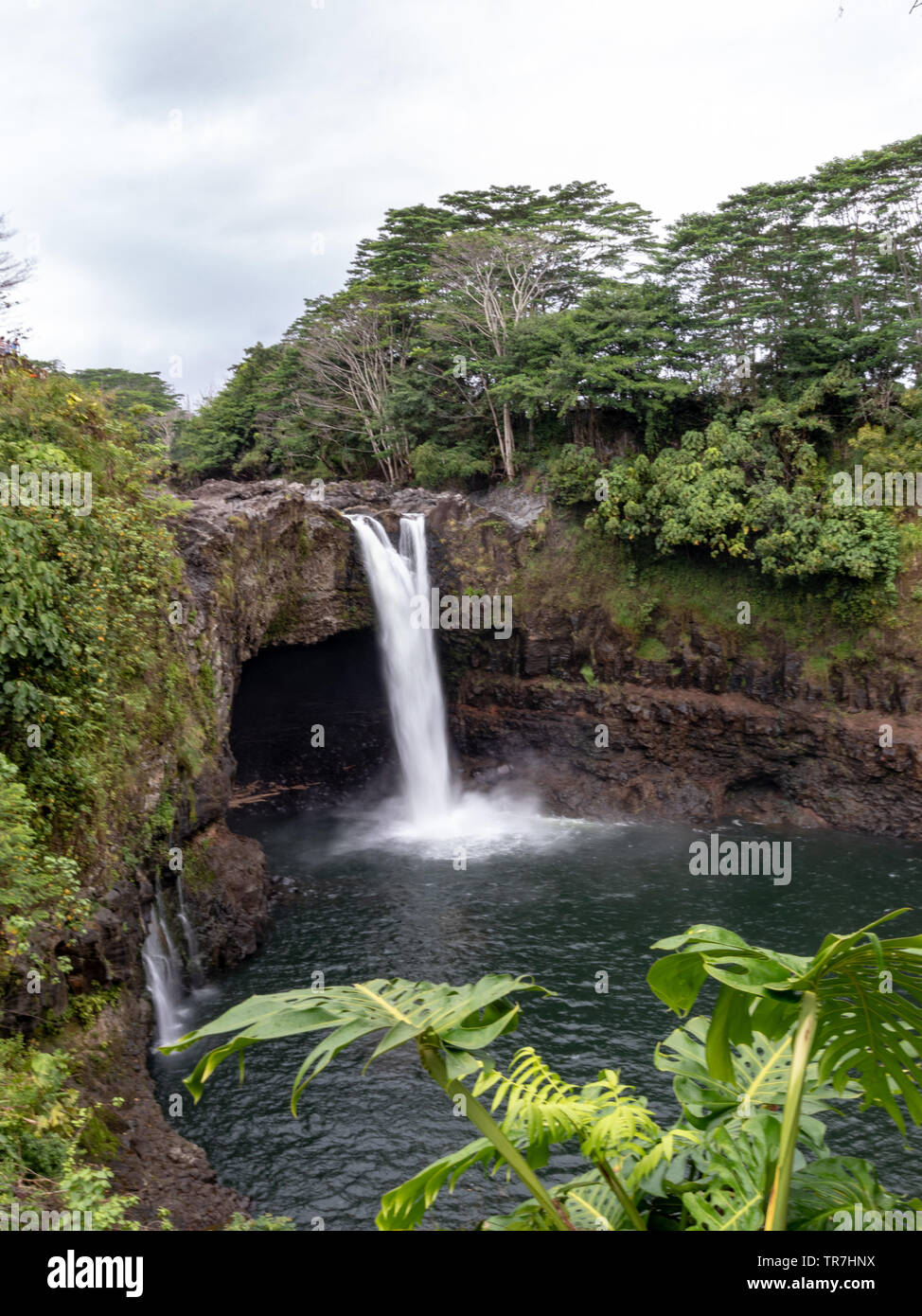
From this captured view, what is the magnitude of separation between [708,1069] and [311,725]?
23.2 meters

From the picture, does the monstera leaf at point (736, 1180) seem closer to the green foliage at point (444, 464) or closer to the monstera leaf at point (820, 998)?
the monstera leaf at point (820, 998)

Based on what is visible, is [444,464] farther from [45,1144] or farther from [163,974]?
[45,1144]

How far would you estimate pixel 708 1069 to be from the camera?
8.82 ft

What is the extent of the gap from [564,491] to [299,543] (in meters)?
8.45

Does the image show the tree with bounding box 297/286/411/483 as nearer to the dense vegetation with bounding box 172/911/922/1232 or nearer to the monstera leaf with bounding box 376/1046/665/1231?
the dense vegetation with bounding box 172/911/922/1232

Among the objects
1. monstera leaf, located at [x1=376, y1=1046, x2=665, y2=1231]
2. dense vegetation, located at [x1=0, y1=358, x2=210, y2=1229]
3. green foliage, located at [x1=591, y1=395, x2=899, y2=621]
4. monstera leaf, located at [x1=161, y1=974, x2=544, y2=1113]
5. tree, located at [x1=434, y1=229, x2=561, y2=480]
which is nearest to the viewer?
monstera leaf, located at [x1=161, y1=974, x2=544, y2=1113]

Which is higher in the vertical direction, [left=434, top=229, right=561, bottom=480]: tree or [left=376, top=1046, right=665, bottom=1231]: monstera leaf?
[left=434, top=229, right=561, bottom=480]: tree

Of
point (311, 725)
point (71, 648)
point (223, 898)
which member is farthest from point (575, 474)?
point (71, 648)

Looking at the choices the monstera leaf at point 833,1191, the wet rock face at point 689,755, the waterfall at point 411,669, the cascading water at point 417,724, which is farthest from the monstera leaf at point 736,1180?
the waterfall at point 411,669

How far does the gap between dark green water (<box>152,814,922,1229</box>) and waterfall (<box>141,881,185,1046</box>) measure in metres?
0.33

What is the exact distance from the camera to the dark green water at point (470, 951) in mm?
10000

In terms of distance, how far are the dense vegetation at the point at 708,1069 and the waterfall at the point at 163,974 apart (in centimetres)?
1116

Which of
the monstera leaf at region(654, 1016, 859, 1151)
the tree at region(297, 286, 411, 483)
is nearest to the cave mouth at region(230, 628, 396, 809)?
the tree at region(297, 286, 411, 483)

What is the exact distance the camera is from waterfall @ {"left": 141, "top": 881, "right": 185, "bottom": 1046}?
12.8 meters
